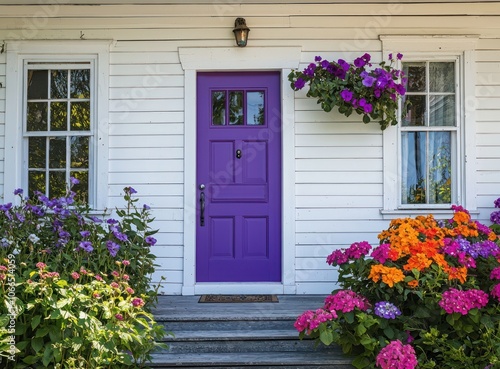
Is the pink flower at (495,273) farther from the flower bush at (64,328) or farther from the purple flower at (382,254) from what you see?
the flower bush at (64,328)

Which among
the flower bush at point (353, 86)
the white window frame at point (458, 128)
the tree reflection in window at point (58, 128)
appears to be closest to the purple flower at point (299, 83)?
the flower bush at point (353, 86)

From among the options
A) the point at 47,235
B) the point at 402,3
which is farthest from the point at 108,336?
the point at 402,3

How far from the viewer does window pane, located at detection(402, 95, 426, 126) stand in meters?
4.59

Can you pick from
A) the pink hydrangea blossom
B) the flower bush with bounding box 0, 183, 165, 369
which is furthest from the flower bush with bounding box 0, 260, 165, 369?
the pink hydrangea blossom

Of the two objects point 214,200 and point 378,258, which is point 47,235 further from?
point 378,258

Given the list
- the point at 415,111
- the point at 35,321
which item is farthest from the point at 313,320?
the point at 415,111

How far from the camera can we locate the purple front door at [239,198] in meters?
4.53

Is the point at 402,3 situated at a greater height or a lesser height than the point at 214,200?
greater

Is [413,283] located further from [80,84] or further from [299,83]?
[80,84]

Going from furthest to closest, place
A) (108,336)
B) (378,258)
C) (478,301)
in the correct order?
(378,258)
(478,301)
(108,336)

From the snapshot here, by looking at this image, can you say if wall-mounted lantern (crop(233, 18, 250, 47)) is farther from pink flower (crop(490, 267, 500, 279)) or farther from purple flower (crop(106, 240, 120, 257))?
pink flower (crop(490, 267, 500, 279))

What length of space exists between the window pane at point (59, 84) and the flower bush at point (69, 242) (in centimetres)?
115

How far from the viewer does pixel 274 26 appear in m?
4.53

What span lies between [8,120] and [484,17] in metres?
4.37
